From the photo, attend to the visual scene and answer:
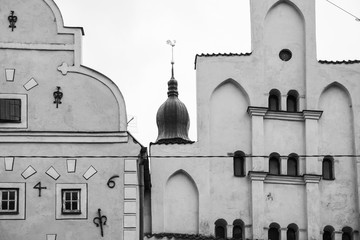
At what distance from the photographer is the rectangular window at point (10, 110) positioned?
36.3 meters

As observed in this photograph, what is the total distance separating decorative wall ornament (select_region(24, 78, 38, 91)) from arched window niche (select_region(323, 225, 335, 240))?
12366 millimetres

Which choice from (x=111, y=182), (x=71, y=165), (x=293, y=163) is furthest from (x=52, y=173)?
(x=293, y=163)

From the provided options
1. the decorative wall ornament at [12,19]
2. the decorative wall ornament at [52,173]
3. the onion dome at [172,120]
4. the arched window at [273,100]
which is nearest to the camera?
the decorative wall ornament at [52,173]

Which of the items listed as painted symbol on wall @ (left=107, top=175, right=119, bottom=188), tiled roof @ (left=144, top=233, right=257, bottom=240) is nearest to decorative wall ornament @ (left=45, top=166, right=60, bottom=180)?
painted symbol on wall @ (left=107, top=175, right=119, bottom=188)

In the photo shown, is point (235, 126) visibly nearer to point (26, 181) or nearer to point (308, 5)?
point (308, 5)

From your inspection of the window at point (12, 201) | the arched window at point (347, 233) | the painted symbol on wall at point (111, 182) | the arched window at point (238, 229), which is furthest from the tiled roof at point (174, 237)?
the window at point (12, 201)

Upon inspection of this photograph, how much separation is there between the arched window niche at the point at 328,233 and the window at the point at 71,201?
11303 millimetres

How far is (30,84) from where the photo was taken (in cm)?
3666

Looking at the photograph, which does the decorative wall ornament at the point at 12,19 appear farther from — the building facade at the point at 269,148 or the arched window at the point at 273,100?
the arched window at the point at 273,100

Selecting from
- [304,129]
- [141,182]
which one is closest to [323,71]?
[304,129]

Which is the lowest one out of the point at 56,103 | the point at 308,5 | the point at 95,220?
the point at 95,220

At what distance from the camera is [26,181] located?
118 feet

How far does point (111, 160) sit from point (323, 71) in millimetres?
11968

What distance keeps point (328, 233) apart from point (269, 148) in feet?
10.7
